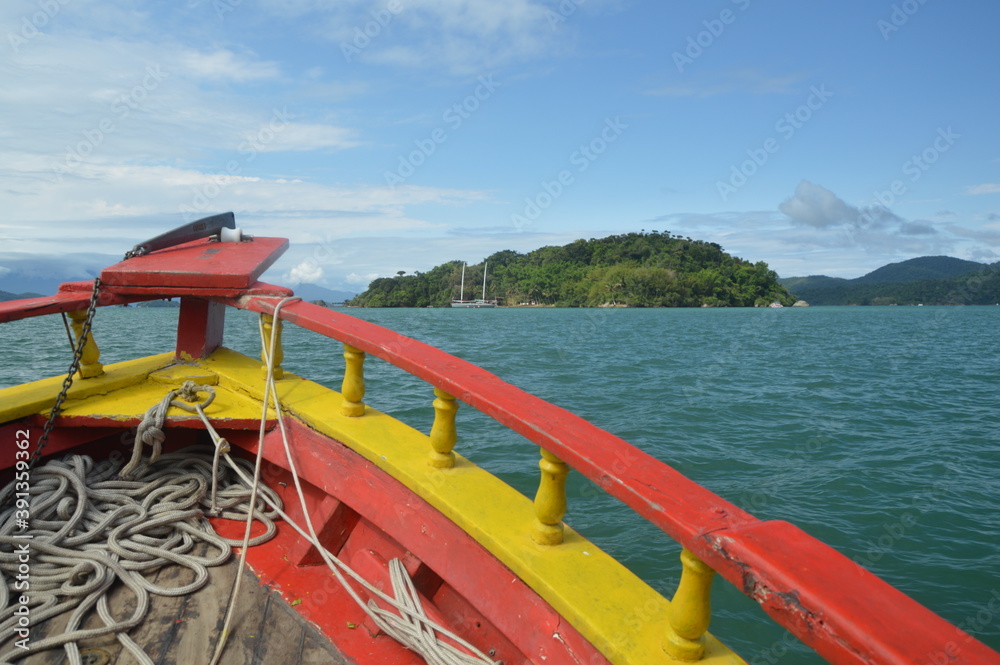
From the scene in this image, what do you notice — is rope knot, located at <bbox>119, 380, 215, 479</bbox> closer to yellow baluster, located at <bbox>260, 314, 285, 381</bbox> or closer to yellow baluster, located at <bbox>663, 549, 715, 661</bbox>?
yellow baluster, located at <bbox>260, 314, 285, 381</bbox>

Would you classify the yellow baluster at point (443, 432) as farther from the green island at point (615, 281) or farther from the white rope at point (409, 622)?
the green island at point (615, 281)

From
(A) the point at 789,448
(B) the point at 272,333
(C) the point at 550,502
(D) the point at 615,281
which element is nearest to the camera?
(C) the point at 550,502

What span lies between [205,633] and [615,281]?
101 m

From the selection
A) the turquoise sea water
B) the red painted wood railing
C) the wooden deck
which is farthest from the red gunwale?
the turquoise sea water

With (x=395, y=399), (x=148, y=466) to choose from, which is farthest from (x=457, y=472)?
(x=395, y=399)

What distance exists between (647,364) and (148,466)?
14661mm

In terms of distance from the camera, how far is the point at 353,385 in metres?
2.36

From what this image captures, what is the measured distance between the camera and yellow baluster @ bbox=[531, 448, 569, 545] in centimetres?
160

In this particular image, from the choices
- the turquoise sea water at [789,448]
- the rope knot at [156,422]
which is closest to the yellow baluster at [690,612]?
the rope knot at [156,422]

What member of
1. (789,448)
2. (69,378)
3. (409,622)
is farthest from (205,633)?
(789,448)

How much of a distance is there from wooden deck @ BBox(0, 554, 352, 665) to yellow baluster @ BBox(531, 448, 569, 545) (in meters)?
0.69

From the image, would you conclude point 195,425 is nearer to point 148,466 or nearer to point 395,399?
point 148,466

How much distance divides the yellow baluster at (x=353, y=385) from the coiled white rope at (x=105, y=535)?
47cm

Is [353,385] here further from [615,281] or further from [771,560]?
[615,281]
